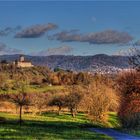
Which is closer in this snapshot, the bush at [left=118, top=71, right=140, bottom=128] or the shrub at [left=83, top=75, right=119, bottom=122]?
the bush at [left=118, top=71, right=140, bottom=128]

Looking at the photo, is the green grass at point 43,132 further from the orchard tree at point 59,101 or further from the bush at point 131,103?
the orchard tree at point 59,101

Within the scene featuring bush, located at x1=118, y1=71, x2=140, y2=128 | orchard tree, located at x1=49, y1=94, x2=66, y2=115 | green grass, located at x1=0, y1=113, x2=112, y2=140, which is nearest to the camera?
green grass, located at x1=0, y1=113, x2=112, y2=140

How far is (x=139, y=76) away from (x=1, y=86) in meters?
133

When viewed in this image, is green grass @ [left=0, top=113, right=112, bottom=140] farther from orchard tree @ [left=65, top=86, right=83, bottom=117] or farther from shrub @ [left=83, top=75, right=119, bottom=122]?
orchard tree @ [left=65, top=86, right=83, bottom=117]

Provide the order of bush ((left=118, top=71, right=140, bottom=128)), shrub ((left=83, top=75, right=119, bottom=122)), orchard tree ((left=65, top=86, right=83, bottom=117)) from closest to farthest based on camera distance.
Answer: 1. bush ((left=118, top=71, right=140, bottom=128))
2. shrub ((left=83, top=75, right=119, bottom=122))
3. orchard tree ((left=65, top=86, right=83, bottom=117))

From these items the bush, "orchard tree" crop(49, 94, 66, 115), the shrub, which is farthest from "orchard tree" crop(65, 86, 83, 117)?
the bush

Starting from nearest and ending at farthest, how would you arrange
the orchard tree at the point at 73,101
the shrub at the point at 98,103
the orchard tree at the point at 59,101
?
1. the shrub at the point at 98,103
2. the orchard tree at the point at 73,101
3. the orchard tree at the point at 59,101

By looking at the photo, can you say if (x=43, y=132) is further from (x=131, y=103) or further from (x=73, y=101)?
(x=73, y=101)

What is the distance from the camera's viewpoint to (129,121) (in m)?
78.8

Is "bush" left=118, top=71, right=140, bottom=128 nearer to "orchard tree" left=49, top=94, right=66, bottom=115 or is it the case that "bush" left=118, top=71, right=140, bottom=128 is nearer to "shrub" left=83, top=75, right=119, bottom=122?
"shrub" left=83, top=75, right=119, bottom=122

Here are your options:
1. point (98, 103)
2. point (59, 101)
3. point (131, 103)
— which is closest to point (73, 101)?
point (59, 101)

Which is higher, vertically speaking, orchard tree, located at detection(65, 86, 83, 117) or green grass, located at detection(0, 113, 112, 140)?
orchard tree, located at detection(65, 86, 83, 117)

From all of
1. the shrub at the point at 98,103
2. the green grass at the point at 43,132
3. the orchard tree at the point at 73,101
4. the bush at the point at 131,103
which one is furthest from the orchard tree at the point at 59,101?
the green grass at the point at 43,132

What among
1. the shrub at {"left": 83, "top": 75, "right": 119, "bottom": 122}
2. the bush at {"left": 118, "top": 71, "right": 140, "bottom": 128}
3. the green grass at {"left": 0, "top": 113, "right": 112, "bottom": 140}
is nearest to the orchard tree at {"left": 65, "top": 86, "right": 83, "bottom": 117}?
the shrub at {"left": 83, "top": 75, "right": 119, "bottom": 122}
